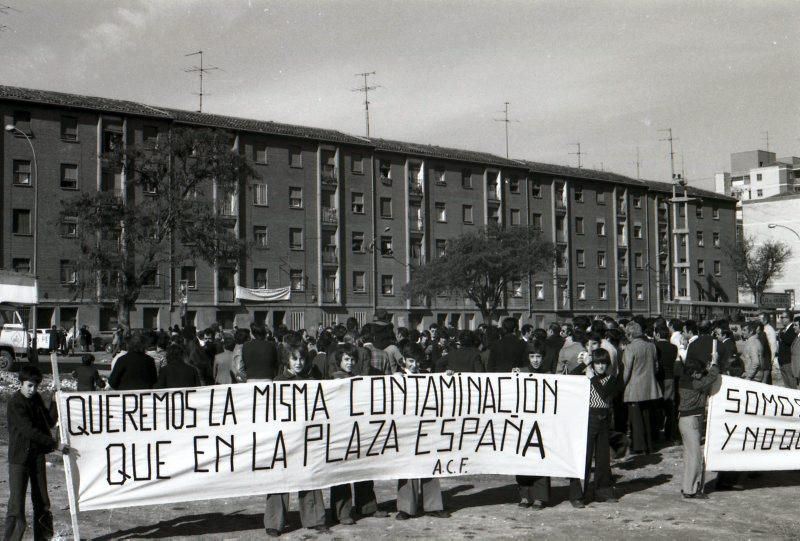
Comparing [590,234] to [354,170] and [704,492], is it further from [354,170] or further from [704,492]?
[704,492]

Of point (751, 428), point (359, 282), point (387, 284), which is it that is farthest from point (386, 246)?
point (751, 428)

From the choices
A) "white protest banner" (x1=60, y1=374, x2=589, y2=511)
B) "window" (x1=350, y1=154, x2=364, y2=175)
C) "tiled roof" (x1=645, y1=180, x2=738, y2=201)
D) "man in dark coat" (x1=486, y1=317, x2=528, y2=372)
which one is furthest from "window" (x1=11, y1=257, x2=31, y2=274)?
"tiled roof" (x1=645, y1=180, x2=738, y2=201)

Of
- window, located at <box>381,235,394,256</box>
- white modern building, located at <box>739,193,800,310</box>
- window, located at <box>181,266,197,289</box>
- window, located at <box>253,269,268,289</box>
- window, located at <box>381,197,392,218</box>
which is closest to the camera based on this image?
window, located at <box>181,266,197,289</box>

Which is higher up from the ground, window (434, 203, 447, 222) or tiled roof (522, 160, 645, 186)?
tiled roof (522, 160, 645, 186)

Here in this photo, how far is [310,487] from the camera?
9594 millimetres

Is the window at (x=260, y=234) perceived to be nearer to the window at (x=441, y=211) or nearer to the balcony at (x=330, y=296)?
the balcony at (x=330, y=296)

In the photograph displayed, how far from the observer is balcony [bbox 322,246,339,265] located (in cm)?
6888

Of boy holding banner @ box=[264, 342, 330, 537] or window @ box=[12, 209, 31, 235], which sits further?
window @ box=[12, 209, 31, 235]

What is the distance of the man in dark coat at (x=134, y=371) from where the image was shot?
10.3 metres

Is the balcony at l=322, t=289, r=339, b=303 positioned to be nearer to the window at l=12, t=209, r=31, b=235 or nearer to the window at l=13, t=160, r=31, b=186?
the window at l=12, t=209, r=31, b=235

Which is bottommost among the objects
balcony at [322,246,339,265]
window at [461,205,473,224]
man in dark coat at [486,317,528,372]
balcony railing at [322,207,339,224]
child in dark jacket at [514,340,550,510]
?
child in dark jacket at [514,340,550,510]

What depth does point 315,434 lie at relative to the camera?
9.70 meters

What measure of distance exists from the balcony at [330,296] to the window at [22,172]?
21458 millimetres

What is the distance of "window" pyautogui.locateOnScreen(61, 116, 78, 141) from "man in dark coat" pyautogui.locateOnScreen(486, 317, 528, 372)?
166ft
